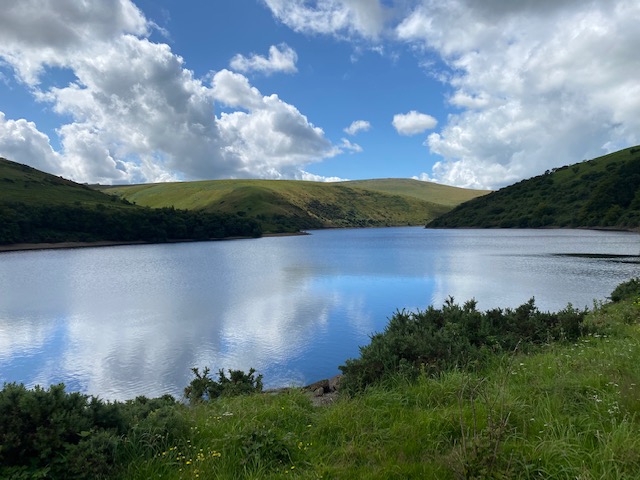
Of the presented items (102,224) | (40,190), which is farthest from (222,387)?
(40,190)

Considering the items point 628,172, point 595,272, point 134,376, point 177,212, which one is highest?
point 628,172

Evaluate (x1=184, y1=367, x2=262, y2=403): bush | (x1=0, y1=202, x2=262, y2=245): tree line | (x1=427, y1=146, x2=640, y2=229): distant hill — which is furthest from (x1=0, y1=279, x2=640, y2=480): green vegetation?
(x1=427, y1=146, x2=640, y2=229): distant hill

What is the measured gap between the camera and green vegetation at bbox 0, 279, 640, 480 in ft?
A: 18.5

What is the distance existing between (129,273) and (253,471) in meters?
66.4

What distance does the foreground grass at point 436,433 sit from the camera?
5551 mm

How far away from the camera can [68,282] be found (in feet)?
186

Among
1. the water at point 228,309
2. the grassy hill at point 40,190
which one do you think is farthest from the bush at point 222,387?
the grassy hill at point 40,190

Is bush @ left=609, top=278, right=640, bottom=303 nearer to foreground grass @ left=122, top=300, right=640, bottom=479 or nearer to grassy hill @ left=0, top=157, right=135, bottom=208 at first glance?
foreground grass @ left=122, top=300, right=640, bottom=479

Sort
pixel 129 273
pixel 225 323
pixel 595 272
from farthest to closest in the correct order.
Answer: pixel 129 273, pixel 595 272, pixel 225 323

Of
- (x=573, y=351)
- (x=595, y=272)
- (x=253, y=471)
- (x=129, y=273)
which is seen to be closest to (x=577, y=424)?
(x=573, y=351)

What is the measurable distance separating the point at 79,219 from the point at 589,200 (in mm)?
192407

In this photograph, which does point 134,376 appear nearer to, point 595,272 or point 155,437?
point 155,437

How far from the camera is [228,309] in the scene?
3734 centimetres

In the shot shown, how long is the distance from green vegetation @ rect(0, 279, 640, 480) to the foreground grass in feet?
0.08
